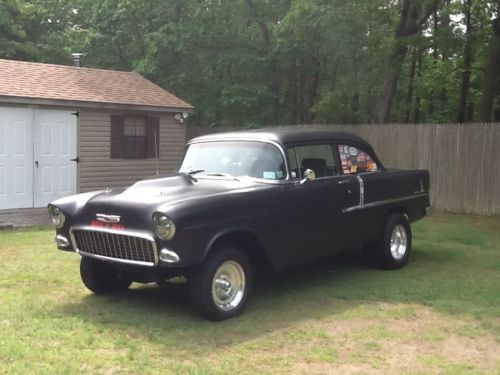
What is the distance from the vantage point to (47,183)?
13.9 m

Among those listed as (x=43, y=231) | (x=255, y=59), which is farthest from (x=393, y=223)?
(x=255, y=59)

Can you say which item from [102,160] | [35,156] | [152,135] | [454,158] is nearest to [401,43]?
[454,158]

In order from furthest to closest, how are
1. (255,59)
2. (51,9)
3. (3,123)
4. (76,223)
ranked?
(51,9), (255,59), (3,123), (76,223)

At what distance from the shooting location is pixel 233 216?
221 inches

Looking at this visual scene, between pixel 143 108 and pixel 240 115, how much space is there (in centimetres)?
718

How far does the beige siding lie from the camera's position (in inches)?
572

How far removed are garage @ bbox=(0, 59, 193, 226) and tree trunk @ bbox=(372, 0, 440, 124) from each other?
18.2 ft

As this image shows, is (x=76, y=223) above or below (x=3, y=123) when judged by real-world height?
below

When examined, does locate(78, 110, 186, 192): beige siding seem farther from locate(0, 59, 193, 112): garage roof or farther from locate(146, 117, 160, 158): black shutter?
locate(0, 59, 193, 112): garage roof

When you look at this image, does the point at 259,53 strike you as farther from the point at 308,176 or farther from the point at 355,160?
the point at 308,176

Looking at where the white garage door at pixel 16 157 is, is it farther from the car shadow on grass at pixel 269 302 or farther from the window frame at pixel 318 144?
the window frame at pixel 318 144

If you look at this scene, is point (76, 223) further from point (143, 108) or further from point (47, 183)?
point (143, 108)

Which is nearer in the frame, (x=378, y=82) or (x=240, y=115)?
(x=378, y=82)

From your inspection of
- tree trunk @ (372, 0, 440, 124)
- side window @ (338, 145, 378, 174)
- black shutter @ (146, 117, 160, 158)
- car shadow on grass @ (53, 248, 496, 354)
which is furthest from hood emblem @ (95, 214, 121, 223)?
tree trunk @ (372, 0, 440, 124)
